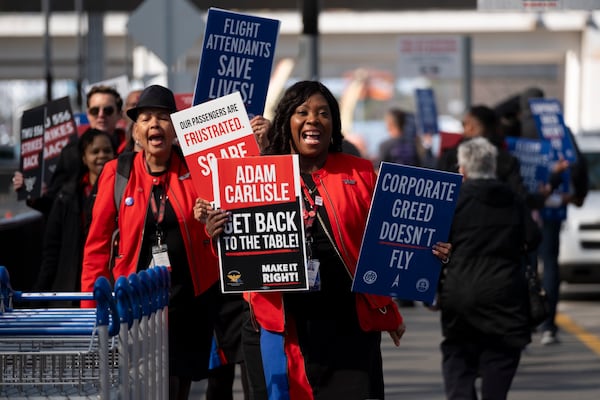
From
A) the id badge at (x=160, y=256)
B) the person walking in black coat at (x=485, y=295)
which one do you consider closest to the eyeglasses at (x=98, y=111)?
the person walking in black coat at (x=485, y=295)

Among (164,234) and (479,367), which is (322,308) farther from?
(479,367)

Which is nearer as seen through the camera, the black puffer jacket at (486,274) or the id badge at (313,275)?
the id badge at (313,275)

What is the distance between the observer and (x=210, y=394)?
8016 millimetres

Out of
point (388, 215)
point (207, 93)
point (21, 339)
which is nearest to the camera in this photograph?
point (21, 339)

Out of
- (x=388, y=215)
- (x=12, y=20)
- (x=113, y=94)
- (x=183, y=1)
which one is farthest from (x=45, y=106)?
(x=12, y=20)

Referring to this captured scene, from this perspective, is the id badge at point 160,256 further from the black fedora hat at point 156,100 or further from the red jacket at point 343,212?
the red jacket at point 343,212

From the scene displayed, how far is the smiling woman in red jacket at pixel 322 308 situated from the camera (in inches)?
249

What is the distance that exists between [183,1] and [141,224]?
24.0ft

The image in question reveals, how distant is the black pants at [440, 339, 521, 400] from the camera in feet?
29.5

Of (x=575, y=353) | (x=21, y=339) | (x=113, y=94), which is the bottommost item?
(x=575, y=353)

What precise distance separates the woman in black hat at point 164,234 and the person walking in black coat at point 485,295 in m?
2.00

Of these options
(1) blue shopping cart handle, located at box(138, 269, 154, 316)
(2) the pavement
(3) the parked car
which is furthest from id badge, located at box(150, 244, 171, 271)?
(3) the parked car

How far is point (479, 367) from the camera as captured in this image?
9.16 m

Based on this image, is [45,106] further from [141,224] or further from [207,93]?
[141,224]
